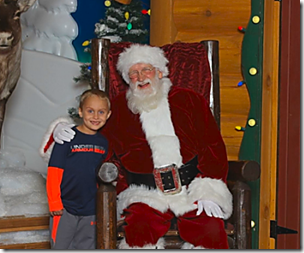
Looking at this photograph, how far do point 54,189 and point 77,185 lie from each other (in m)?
0.12

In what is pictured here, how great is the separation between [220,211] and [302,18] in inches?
55.9

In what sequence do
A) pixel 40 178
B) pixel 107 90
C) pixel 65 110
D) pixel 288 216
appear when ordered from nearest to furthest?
pixel 107 90
pixel 288 216
pixel 40 178
pixel 65 110

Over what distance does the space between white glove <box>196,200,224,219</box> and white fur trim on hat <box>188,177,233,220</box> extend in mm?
20

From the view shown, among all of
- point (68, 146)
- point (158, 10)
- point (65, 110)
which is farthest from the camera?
point (65, 110)

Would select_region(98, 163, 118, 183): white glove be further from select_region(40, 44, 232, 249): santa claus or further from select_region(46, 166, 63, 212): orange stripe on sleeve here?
select_region(46, 166, 63, 212): orange stripe on sleeve

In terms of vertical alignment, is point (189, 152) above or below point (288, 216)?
above

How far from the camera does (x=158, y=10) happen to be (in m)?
3.91

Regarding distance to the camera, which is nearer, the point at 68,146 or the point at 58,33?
the point at 68,146

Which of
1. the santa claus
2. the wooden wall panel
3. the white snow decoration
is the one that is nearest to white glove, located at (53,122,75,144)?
the santa claus

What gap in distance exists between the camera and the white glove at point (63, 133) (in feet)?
8.87

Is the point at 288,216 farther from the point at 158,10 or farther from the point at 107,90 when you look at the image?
the point at 158,10

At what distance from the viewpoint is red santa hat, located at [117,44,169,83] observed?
2990 mm

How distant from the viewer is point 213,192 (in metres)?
2.67

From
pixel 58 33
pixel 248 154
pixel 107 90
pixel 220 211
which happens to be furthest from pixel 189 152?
pixel 58 33
